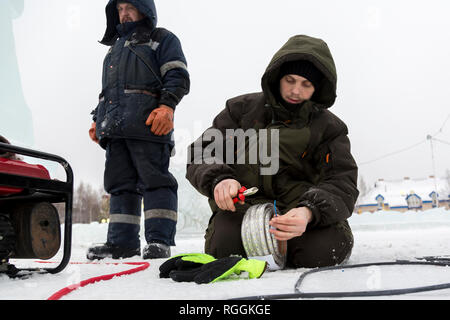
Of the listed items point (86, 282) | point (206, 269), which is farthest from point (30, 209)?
point (206, 269)

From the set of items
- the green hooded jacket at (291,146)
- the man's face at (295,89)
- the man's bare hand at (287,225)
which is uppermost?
the man's face at (295,89)

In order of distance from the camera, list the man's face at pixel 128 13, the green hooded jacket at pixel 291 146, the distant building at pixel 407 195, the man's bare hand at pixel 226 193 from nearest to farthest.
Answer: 1. the man's bare hand at pixel 226 193
2. the green hooded jacket at pixel 291 146
3. the man's face at pixel 128 13
4. the distant building at pixel 407 195

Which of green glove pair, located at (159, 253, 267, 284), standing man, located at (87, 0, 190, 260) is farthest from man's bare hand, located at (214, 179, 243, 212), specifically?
standing man, located at (87, 0, 190, 260)

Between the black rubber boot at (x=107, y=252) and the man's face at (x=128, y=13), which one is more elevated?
the man's face at (x=128, y=13)

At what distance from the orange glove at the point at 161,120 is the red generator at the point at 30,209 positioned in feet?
2.97

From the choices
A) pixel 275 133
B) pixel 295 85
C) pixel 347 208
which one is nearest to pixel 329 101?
pixel 295 85

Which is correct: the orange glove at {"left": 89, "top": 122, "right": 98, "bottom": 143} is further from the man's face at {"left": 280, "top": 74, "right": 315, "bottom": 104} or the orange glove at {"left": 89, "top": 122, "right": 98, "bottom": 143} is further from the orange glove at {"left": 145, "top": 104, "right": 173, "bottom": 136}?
the man's face at {"left": 280, "top": 74, "right": 315, "bottom": 104}

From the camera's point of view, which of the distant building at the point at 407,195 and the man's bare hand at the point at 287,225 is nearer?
the man's bare hand at the point at 287,225

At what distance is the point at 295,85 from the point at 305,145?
11.9 inches

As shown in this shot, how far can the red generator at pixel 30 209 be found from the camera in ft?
4.59

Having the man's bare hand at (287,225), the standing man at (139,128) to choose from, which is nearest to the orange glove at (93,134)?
the standing man at (139,128)

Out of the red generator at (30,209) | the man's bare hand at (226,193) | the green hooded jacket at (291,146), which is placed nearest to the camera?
the red generator at (30,209)

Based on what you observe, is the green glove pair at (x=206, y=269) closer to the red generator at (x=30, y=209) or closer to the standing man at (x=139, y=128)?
the red generator at (x=30, y=209)

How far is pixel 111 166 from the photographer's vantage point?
2.53 meters
